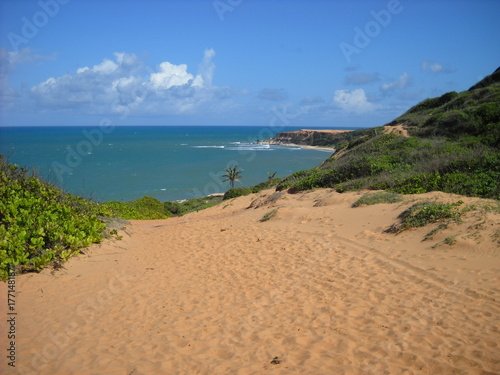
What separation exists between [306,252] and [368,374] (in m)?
4.96

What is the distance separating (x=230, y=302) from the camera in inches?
258

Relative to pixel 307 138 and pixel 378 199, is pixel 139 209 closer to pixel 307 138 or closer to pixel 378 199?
pixel 378 199

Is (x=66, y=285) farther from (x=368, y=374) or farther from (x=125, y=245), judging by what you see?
(x=368, y=374)

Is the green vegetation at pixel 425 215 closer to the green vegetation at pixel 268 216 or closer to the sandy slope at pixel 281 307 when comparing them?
the sandy slope at pixel 281 307

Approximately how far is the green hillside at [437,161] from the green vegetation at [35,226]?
34.0 ft

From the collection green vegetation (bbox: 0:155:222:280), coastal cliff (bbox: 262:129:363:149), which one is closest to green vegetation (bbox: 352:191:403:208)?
green vegetation (bbox: 0:155:222:280)

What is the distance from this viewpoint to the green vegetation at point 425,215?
900 cm

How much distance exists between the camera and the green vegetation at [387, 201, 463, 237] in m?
9.00

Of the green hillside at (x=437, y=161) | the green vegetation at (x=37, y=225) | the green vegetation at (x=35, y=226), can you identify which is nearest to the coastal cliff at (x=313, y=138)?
the green hillside at (x=437, y=161)

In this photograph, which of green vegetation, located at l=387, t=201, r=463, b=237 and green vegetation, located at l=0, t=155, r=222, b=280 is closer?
green vegetation, located at l=0, t=155, r=222, b=280

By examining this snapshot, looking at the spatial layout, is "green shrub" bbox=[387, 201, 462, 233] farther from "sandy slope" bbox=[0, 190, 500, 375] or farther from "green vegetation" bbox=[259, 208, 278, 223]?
"green vegetation" bbox=[259, 208, 278, 223]

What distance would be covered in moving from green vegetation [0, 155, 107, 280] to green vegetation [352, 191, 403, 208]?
28.3ft

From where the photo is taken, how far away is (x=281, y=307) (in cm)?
613

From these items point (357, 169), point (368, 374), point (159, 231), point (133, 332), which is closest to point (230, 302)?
point (133, 332)
